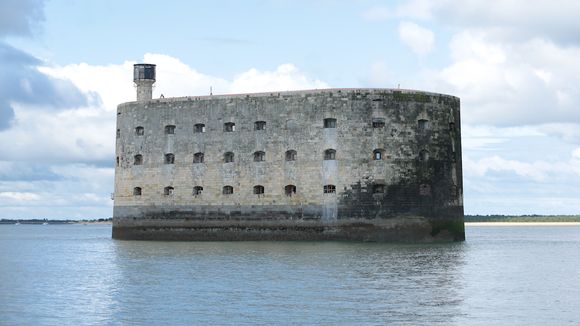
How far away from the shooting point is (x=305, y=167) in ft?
133

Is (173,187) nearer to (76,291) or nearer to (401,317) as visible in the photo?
(76,291)

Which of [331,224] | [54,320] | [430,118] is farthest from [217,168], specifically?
[54,320]

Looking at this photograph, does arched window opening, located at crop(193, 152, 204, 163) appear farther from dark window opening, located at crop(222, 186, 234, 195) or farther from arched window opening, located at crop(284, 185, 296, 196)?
arched window opening, located at crop(284, 185, 296, 196)

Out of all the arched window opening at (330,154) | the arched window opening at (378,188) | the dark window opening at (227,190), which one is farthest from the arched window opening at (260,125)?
the arched window opening at (378,188)

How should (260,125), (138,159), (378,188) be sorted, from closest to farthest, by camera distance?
(378,188), (260,125), (138,159)

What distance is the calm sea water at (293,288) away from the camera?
1806 cm

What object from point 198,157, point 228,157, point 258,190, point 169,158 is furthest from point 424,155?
point 169,158

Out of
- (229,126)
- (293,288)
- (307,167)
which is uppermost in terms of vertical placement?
(229,126)

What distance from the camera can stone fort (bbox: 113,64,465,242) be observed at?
39.8 meters

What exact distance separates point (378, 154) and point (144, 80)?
45.4 feet

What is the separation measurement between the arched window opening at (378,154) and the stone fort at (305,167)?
1.7 inches

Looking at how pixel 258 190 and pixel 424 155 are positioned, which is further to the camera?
pixel 258 190

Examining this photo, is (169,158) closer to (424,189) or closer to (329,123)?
(329,123)

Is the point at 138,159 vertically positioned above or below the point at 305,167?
above
